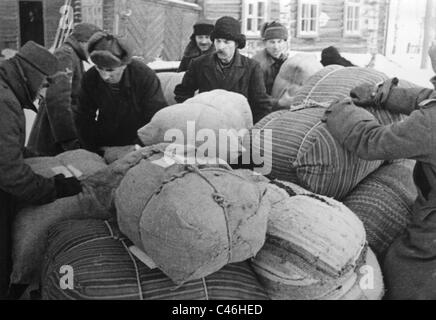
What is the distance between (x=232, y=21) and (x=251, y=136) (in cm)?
133

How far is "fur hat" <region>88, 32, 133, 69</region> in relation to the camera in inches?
100

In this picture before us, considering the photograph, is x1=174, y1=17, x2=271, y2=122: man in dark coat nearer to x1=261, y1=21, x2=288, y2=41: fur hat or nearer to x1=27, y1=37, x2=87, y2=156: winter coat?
x1=261, y1=21, x2=288, y2=41: fur hat

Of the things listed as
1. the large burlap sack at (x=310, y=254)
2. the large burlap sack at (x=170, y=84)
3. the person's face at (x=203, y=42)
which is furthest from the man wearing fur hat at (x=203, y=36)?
the large burlap sack at (x=310, y=254)

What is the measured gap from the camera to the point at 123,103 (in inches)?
109

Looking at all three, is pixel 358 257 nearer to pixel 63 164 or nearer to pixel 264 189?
pixel 264 189

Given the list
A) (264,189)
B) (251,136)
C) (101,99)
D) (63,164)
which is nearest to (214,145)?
(251,136)

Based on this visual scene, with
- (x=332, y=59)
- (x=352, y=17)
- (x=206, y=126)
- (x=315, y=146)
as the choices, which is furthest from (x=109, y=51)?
(x=352, y=17)

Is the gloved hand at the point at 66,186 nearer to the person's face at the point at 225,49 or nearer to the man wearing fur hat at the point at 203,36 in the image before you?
the person's face at the point at 225,49

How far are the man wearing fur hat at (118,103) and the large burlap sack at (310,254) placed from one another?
52.7 inches

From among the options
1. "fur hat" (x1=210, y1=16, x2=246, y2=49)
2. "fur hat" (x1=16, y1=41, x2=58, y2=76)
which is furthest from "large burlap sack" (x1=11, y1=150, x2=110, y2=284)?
"fur hat" (x1=210, y1=16, x2=246, y2=49)

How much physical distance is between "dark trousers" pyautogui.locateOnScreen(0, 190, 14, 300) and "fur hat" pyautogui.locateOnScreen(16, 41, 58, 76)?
528mm

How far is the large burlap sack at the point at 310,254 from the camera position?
1550 mm

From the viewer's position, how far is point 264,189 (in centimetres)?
162

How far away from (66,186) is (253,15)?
11.1m
